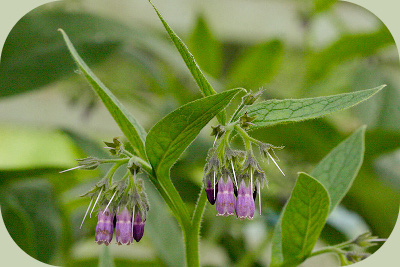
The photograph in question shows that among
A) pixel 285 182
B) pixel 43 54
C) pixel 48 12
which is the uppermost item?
pixel 48 12

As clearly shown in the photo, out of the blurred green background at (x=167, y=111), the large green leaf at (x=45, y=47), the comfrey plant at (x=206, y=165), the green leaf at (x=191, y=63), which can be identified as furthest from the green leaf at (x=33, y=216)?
the green leaf at (x=191, y=63)

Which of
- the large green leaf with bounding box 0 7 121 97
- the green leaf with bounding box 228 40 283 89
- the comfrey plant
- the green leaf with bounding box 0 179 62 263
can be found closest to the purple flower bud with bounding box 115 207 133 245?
the comfrey plant

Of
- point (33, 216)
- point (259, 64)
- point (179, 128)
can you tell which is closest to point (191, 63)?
point (179, 128)

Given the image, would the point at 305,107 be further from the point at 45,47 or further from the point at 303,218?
the point at 45,47

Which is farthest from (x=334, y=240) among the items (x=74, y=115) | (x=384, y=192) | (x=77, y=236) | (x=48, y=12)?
(x=74, y=115)

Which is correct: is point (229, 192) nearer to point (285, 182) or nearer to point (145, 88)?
point (285, 182)

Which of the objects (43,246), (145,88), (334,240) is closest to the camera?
(43,246)
